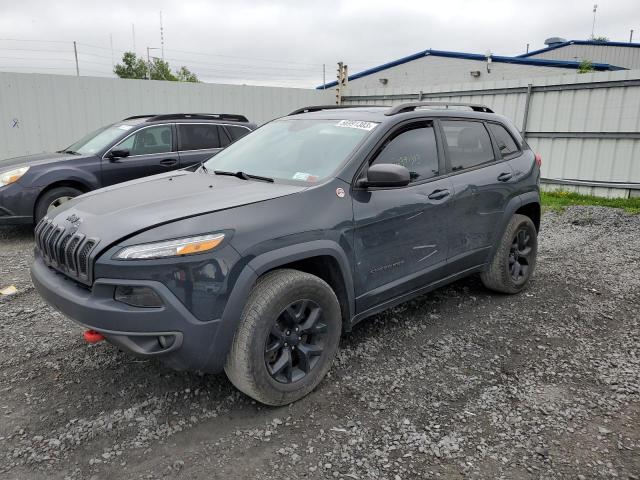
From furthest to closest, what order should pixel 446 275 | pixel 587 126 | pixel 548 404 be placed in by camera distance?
pixel 587 126 < pixel 446 275 < pixel 548 404

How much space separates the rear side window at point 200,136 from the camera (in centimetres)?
770

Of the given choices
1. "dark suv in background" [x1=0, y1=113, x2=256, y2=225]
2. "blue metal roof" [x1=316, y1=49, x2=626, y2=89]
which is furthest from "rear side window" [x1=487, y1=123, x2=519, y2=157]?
"blue metal roof" [x1=316, y1=49, x2=626, y2=89]

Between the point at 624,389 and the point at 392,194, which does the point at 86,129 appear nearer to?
the point at 392,194

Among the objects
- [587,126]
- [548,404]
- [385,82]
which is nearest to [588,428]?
[548,404]

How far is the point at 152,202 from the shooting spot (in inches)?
114

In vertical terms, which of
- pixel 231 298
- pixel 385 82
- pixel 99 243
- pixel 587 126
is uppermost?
pixel 385 82

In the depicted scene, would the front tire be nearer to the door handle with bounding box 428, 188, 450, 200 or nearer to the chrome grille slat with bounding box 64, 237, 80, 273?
the chrome grille slat with bounding box 64, 237, 80, 273

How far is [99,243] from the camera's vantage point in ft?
8.34

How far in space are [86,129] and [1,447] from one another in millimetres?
10127

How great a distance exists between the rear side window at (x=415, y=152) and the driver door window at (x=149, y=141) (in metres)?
4.88

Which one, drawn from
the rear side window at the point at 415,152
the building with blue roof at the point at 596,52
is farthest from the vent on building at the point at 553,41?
the rear side window at the point at 415,152

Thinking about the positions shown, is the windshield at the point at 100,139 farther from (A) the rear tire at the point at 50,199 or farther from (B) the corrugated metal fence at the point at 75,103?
(B) the corrugated metal fence at the point at 75,103

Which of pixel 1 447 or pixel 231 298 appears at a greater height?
pixel 231 298

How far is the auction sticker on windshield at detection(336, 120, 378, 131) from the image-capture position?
3.49 metres
